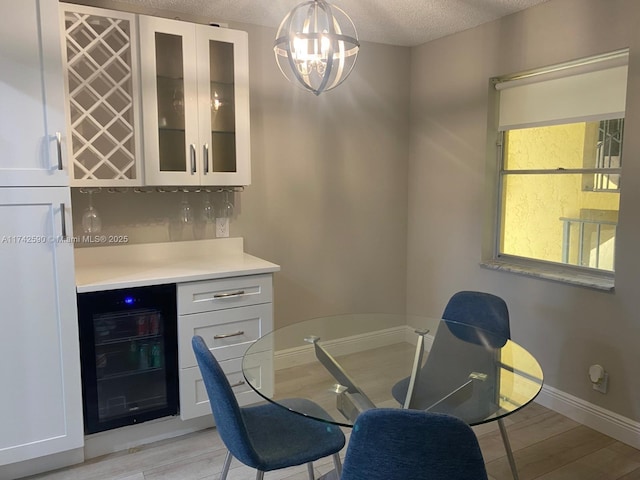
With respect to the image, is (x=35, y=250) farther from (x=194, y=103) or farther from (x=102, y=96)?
(x=194, y=103)

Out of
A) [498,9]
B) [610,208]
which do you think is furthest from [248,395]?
[498,9]

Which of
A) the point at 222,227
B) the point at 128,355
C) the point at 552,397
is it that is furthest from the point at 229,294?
the point at 552,397

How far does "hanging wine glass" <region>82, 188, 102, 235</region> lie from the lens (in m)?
2.71

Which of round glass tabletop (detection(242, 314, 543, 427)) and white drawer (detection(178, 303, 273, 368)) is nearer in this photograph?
round glass tabletop (detection(242, 314, 543, 427))

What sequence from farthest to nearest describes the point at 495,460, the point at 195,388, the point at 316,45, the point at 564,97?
the point at 564,97 < the point at 195,388 < the point at 495,460 < the point at 316,45

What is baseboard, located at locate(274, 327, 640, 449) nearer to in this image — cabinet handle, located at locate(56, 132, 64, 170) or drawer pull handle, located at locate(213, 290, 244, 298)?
drawer pull handle, located at locate(213, 290, 244, 298)

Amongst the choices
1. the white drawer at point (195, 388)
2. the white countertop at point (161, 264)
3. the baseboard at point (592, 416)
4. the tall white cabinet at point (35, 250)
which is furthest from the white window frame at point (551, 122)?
the tall white cabinet at point (35, 250)

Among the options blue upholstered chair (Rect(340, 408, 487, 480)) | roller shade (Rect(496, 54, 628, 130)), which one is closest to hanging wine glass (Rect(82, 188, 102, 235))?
blue upholstered chair (Rect(340, 408, 487, 480))

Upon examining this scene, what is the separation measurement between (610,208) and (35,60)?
2890mm

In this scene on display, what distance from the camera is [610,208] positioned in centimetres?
269

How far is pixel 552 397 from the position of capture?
2939mm

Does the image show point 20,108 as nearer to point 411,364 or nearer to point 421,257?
point 411,364

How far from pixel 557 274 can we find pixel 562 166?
64cm

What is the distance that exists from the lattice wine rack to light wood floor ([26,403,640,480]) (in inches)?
54.8
